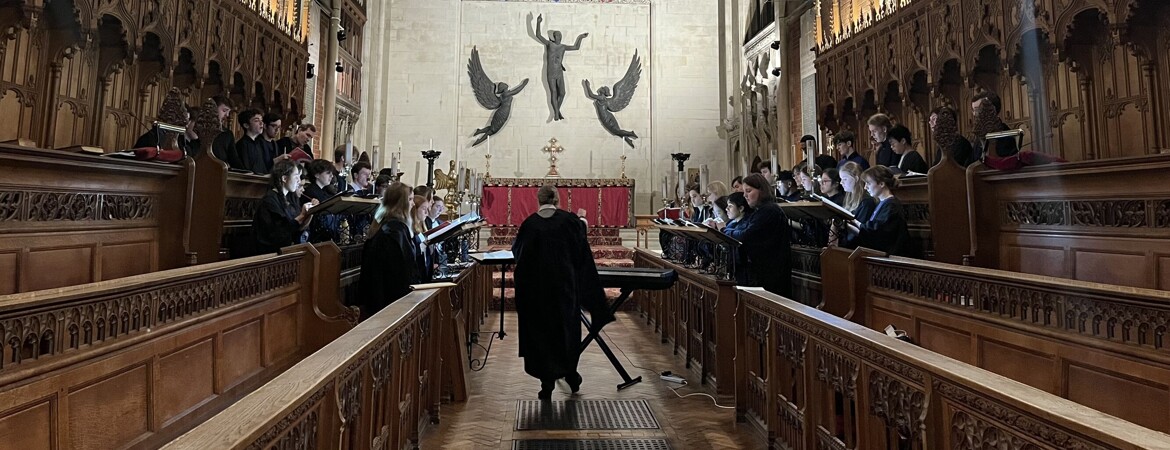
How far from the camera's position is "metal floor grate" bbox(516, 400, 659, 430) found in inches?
147

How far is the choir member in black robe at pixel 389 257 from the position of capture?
4.20m

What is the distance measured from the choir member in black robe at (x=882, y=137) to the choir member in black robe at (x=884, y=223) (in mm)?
1837

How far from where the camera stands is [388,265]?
420cm

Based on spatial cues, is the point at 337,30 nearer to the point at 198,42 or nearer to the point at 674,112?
the point at 198,42

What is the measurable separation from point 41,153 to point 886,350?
4.32 metres

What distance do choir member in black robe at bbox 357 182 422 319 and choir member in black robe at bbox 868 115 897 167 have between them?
16.1ft

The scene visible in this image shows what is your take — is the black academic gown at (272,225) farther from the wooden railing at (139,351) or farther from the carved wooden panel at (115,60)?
the carved wooden panel at (115,60)

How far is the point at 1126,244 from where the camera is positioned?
10.8ft

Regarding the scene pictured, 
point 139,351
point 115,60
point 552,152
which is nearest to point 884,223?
point 139,351

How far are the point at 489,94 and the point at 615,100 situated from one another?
3383 millimetres

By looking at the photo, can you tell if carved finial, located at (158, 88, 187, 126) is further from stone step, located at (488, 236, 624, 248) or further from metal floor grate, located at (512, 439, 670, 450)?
stone step, located at (488, 236, 624, 248)

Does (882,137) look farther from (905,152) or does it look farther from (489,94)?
(489,94)

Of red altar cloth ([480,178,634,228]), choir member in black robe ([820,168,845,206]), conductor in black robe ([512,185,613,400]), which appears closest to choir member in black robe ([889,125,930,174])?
choir member in black robe ([820,168,845,206])

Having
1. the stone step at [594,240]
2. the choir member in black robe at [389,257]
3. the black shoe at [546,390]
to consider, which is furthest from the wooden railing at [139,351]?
the stone step at [594,240]
